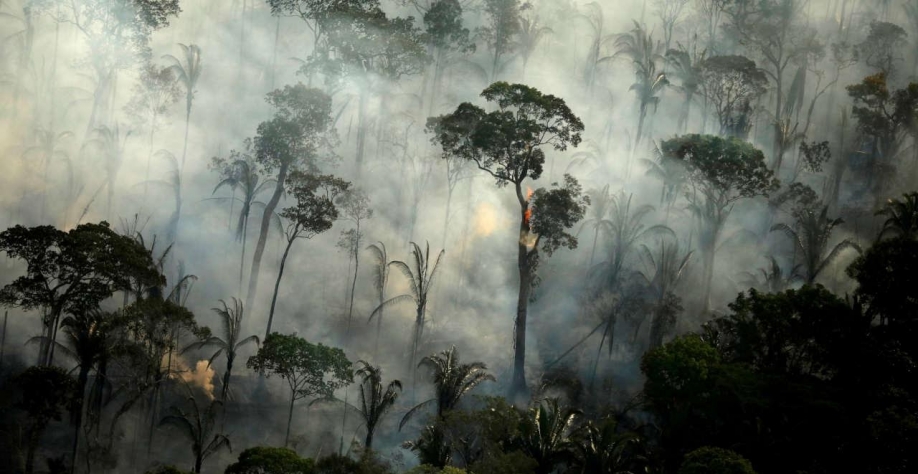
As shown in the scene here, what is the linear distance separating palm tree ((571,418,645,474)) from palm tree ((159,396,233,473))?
16.8 m

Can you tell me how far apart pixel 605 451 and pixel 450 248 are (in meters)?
36.1

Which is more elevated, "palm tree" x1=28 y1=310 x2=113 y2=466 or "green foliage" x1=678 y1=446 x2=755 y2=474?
"palm tree" x1=28 y1=310 x2=113 y2=466

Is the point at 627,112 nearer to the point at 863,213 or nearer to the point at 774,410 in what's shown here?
the point at 863,213

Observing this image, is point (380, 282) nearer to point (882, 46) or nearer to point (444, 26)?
point (444, 26)

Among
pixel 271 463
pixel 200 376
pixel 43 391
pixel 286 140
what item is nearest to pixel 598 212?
pixel 286 140

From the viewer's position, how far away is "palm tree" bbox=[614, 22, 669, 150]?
7825cm

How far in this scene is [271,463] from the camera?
32.8 m

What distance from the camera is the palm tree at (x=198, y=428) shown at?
41406mm

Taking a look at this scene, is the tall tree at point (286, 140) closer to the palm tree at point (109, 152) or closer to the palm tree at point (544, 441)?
the palm tree at point (109, 152)

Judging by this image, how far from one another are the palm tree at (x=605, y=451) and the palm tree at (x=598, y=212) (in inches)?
1213

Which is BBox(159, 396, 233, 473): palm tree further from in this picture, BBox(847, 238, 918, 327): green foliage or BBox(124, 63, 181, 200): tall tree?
BBox(124, 63, 181, 200): tall tree

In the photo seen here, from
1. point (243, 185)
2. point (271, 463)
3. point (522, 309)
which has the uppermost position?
point (243, 185)

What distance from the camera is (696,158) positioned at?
6100 centimetres

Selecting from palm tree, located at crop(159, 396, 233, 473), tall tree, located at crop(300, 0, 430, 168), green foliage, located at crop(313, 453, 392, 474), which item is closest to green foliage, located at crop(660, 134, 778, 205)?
tall tree, located at crop(300, 0, 430, 168)
